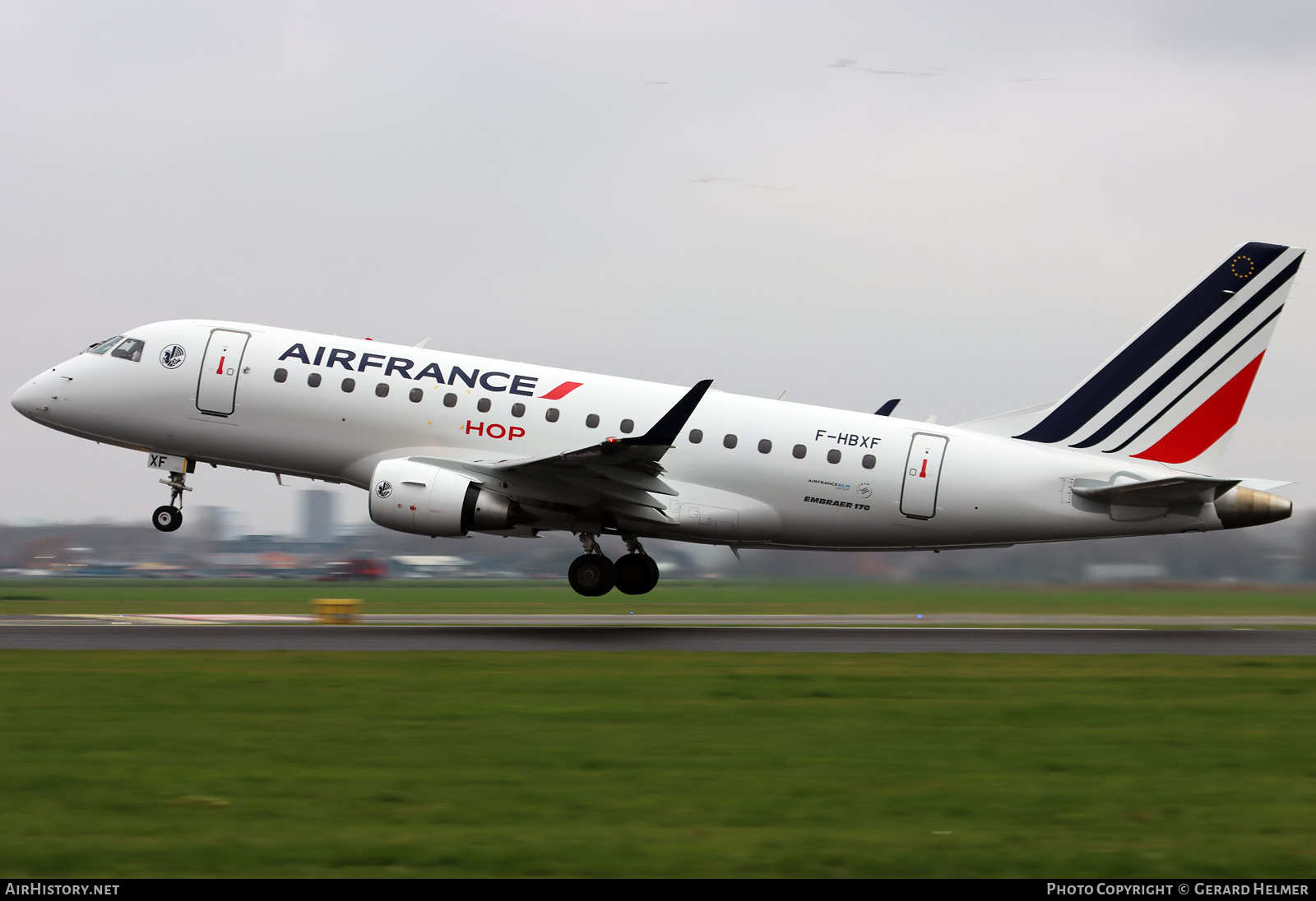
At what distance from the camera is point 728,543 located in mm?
30172

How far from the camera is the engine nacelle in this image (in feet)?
89.7

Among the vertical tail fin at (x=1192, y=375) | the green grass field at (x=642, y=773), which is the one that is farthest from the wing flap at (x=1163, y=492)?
the green grass field at (x=642, y=773)

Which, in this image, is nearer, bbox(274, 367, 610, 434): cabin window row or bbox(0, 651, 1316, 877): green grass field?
bbox(0, 651, 1316, 877): green grass field

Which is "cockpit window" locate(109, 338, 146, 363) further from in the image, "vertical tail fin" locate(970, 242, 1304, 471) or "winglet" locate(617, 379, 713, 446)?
"vertical tail fin" locate(970, 242, 1304, 471)

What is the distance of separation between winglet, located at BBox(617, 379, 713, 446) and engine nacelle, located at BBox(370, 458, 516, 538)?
3.46 metres

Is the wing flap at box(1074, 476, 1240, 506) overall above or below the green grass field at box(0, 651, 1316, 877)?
above

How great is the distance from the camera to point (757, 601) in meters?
43.2

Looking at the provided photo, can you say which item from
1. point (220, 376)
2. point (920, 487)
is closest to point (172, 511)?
point (220, 376)

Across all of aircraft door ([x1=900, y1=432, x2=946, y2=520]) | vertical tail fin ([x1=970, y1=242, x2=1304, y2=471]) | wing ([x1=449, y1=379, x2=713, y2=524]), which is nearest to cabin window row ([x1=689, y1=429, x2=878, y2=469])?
wing ([x1=449, y1=379, x2=713, y2=524])

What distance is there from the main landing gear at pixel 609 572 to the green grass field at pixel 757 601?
5.59 metres

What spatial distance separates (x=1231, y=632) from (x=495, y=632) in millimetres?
15826

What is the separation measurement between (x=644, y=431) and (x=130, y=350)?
39.0 ft

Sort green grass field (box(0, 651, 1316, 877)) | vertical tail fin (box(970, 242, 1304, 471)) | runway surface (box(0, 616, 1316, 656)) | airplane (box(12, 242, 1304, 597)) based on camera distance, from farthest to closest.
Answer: vertical tail fin (box(970, 242, 1304, 471))
airplane (box(12, 242, 1304, 597))
runway surface (box(0, 616, 1316, 656))
green grass field (box(0, 651, 1316, 877))

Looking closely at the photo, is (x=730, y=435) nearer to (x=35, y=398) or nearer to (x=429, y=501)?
(x=429, y=501)
